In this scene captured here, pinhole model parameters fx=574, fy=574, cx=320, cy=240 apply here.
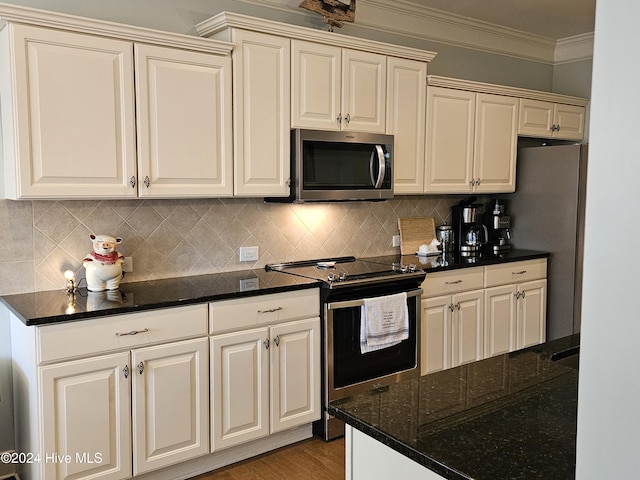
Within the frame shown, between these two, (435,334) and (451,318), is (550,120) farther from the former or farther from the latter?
(435,334)

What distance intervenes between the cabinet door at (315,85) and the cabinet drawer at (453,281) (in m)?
1.16

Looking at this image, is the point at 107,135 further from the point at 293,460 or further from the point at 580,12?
the point at 580,12

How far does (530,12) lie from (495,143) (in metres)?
1.02

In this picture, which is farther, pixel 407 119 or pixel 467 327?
pixel 467 327

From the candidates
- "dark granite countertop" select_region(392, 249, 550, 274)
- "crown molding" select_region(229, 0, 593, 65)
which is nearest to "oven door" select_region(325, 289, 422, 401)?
"dark granite countertop" select_region(392, 249, 550, 274)

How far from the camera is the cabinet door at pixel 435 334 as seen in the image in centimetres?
371

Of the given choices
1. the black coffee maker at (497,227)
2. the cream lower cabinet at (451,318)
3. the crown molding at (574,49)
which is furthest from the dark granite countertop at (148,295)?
the crown molding at (574,49)

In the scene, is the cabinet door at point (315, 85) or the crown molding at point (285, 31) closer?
the crown molding at point (285, 31)

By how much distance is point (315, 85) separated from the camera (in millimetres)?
3361

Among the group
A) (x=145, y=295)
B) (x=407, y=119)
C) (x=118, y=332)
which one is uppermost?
(x=407, y=119)

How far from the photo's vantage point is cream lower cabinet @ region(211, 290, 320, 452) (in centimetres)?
284

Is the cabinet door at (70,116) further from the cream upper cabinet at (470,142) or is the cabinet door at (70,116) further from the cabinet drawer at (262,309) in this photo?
the cream upper cabinet at (470,142)

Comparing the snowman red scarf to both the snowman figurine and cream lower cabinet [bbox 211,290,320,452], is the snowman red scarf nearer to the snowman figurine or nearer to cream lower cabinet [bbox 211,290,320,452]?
the snowman figurine

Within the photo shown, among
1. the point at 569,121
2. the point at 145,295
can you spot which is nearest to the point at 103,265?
the point at 145,295
